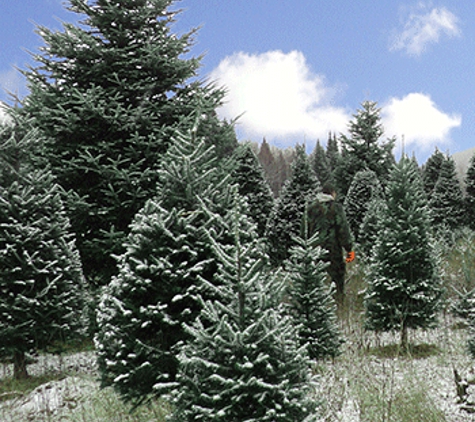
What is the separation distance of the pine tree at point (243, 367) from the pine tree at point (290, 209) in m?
12.6

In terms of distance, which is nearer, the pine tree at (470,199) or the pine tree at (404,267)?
the pine tree at (404,267)

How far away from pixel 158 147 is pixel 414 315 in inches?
222

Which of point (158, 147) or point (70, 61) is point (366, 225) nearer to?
point (158, 147)

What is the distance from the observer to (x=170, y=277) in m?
3.70

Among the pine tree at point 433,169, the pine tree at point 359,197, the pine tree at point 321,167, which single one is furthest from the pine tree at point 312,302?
the pine tree at point 321,167

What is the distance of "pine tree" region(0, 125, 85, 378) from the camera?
693 centimetres

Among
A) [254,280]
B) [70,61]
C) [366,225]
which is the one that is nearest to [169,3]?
[70,61]

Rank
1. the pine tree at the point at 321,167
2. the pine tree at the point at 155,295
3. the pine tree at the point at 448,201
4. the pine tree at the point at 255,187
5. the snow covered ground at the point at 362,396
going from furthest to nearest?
the pine tree at the point at 321,167, the pine tree at the point at 448,201, the pine tree at the point at 255,187, the snow covered ground at the point at 362,396, the pine tree at the point at 155,295

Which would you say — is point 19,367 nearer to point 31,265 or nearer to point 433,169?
point 31,265

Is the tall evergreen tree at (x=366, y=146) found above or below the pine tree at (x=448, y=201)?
above

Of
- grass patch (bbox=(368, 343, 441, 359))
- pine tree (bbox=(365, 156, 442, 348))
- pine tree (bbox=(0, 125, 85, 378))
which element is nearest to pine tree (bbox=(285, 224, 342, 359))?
grass patch (bbox=(368, 343, 441, 359))

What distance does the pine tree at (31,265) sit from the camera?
6.93m

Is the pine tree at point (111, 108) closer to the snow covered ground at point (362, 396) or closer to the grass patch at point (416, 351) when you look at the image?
the snow covered ground at point (362, 396)

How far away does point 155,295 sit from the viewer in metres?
3.79
